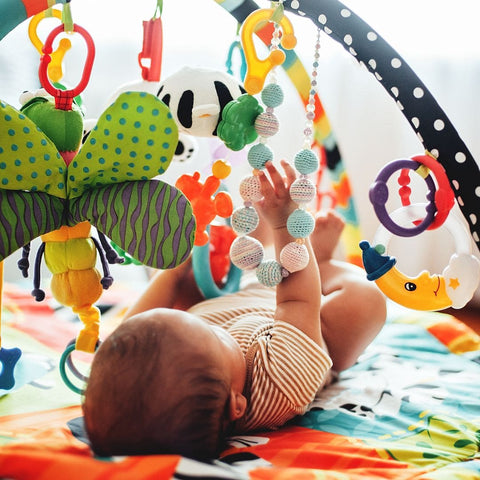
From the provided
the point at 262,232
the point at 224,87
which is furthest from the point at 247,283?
the point at 224,87

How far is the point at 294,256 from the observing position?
0.67 metres

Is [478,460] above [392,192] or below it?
below

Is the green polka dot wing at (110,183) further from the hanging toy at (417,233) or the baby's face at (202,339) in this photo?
the hanging toy at (417,233)

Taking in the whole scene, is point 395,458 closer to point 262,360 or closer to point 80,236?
point 262,360

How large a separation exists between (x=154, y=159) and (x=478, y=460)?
44 centimetres

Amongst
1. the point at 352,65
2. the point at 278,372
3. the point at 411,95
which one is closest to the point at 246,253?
the point at 278,372

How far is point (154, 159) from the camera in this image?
0.55 metres

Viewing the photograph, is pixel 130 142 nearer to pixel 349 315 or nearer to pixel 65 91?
pixel 65 91

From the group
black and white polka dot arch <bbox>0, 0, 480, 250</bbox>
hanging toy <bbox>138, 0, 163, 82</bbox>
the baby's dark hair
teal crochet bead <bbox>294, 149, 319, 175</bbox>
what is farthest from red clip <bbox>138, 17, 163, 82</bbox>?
the baby's dark hair

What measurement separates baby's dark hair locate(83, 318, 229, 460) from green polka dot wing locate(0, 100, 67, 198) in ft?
0.51

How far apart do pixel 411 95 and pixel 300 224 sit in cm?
18

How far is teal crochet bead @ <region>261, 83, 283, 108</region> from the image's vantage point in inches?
25.9

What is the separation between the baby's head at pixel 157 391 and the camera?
51cm

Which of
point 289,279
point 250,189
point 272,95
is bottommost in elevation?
point 289,279
